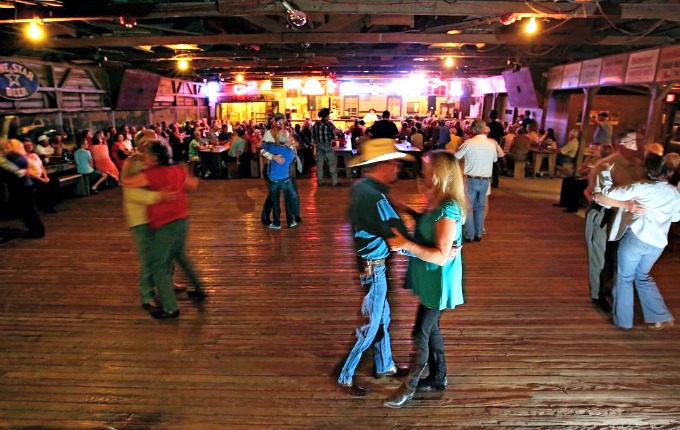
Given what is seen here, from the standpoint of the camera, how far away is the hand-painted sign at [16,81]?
30.3 ft

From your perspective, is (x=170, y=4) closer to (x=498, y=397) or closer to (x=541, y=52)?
(x=498, y=397)

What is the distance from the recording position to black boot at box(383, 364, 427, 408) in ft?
9.10

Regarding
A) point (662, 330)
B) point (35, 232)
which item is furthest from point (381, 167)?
point (35, 232)

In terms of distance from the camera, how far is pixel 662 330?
148 inches

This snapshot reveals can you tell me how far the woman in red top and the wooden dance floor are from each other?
341 millimetres

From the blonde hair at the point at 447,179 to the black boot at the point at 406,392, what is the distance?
1.06m

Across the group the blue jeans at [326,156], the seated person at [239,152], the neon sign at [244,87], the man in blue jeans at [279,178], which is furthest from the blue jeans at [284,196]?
the neon sign at [244,87]

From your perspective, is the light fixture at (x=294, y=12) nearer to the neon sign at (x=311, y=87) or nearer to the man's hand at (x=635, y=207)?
the man's hand at (x=635, y=207)

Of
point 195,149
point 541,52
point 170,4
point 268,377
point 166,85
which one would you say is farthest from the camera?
point 166,85

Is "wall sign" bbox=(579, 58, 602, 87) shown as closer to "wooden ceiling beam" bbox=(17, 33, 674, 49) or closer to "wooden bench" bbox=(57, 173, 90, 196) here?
"wooden ceiling beam" bbox=(17, 33, 674, 49)

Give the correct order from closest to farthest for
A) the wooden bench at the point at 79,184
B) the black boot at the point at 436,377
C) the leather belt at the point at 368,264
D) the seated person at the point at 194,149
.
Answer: the leather belt at the point at 368,264
the black boot at the point at 436,377
the wooden bench at the point at 79,184
the seated person at the point at 194,149

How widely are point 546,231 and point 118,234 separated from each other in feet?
21.6

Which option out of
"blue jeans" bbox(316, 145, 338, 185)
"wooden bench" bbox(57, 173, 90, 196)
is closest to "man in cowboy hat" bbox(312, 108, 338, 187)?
"blue jeans" bbox(316, 145, 338, 185)

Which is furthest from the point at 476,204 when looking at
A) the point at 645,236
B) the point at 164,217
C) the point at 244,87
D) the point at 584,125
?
the point at 244,87
